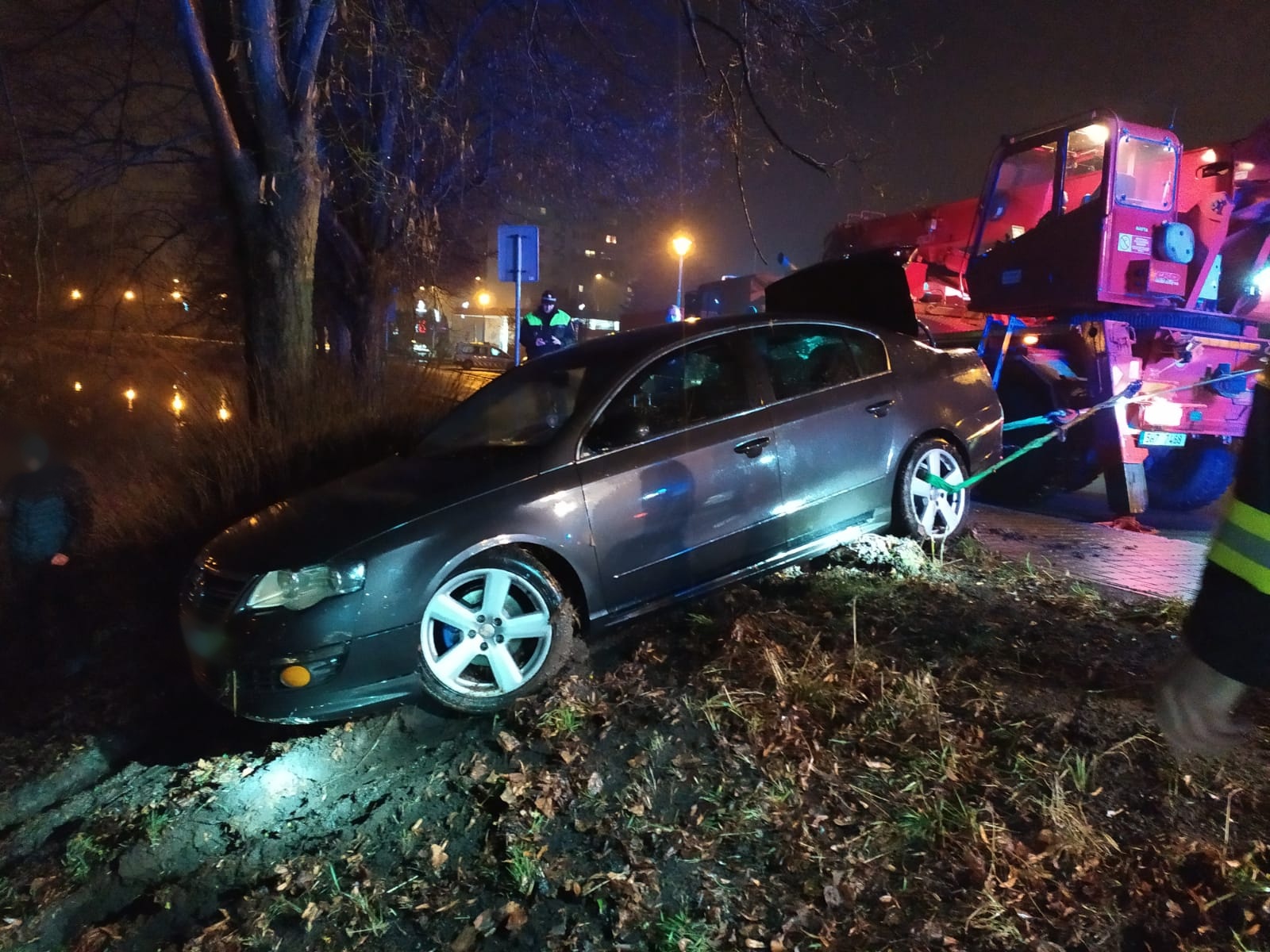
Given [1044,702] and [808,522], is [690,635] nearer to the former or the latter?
[808,522]

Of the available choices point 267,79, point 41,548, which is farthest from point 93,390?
point 267,79

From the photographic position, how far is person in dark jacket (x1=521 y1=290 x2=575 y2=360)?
992cm

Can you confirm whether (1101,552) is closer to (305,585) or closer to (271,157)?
(305,585)

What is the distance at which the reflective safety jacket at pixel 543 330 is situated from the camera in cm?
992

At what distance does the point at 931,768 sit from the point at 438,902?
1.69m

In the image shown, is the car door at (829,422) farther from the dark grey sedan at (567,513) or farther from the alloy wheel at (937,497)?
the alloy wheel at (937,497)

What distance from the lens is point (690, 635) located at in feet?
13.5

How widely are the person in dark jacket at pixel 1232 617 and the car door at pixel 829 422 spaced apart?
228cm

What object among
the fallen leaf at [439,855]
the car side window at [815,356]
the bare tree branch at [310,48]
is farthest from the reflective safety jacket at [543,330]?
the fallen leaf at [439,855]

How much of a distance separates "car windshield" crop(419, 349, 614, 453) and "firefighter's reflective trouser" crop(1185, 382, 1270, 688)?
2628mm

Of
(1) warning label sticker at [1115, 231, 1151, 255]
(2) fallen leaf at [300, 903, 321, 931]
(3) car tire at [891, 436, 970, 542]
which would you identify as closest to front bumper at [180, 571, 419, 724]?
(2) fallen leaf at [300, 903, 321, 931]

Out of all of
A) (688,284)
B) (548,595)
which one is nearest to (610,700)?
(548,595)

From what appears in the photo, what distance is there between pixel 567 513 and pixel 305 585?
1118 mm

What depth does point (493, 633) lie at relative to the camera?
3.53m
